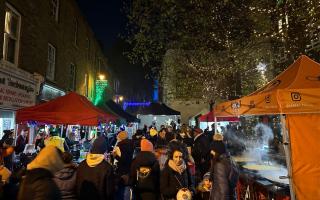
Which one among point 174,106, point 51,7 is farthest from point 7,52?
point 174,106

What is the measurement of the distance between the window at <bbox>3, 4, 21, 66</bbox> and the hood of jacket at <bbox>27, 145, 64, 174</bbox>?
8300mm

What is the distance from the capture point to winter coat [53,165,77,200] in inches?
177

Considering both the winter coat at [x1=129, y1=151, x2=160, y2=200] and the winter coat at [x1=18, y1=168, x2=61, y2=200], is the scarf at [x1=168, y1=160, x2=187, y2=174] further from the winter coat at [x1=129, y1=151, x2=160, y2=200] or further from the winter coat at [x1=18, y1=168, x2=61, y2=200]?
the winter coat at [x1=18, y1=168, x2=61, y2=200]

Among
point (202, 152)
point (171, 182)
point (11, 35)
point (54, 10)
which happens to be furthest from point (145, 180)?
point (54, 10)

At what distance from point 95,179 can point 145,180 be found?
1278mm

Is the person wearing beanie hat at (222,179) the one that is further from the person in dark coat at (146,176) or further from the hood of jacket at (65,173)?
the hood of jacket at (65,173)

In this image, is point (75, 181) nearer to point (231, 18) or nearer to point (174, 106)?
point (231, 18)

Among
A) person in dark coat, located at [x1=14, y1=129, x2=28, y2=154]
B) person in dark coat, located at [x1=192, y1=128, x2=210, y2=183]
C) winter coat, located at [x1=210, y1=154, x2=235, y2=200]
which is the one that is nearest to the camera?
winter coat, located at [x1=210, y1=154, x2=235, y2=200]

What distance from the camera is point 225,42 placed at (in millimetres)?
13898

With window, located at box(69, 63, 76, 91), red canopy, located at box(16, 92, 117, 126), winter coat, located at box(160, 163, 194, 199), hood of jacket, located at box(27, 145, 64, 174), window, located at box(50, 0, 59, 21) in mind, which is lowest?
winter coat, located at box(160, 163, 194, 199)

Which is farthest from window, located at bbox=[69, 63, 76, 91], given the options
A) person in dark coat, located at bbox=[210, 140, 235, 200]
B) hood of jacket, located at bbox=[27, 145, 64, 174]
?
hood of jacket, located at bbox=[27, 145, 64, 174]

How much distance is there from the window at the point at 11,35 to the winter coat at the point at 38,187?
854 centimetres

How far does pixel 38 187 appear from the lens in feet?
→ 9.93

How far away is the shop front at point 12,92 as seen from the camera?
32.2ft
